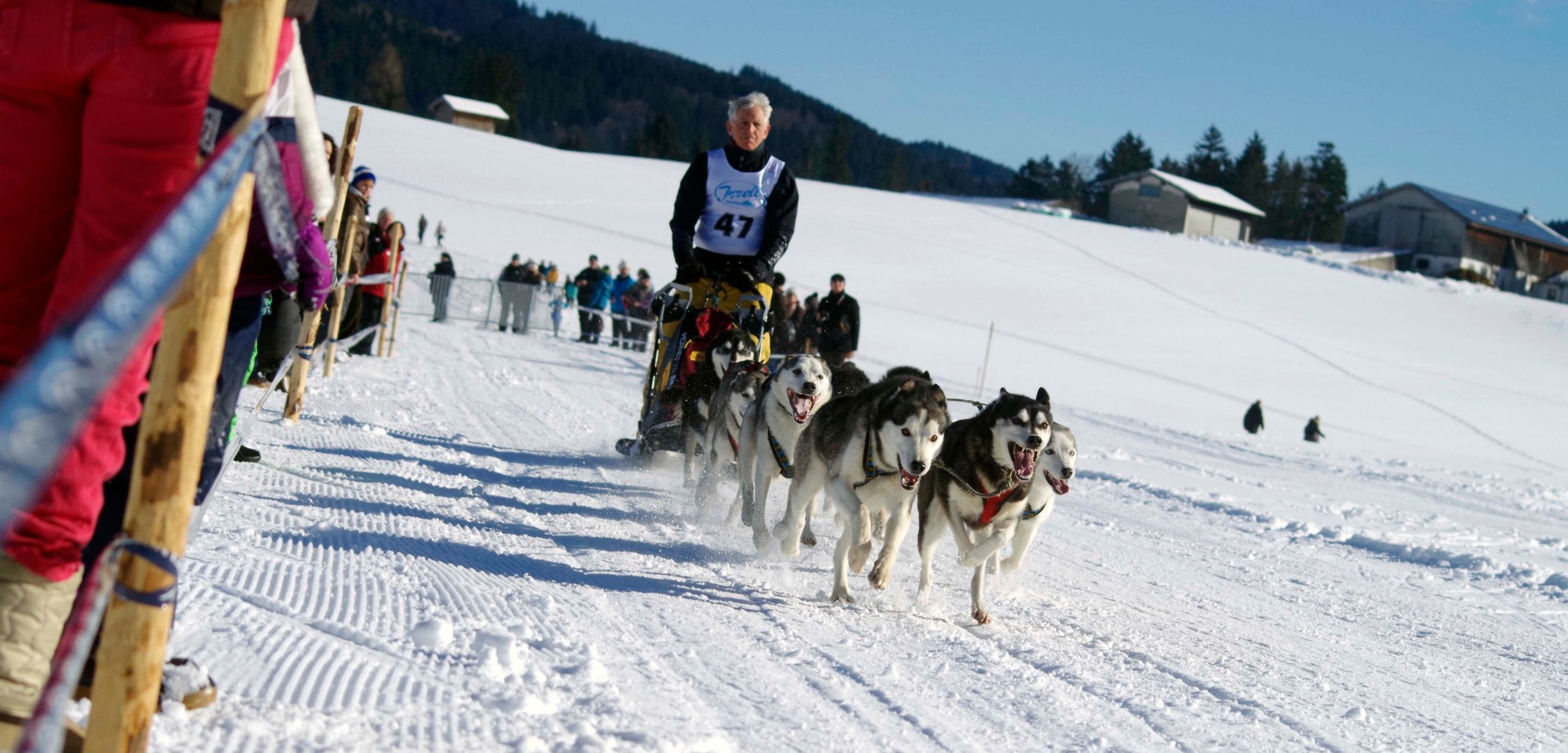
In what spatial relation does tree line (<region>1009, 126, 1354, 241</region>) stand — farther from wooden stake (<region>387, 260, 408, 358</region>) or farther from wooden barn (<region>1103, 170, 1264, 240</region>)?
wooden stake (<region>387, 260, 408, 358</region>)

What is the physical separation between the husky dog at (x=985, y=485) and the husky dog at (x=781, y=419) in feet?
2.52

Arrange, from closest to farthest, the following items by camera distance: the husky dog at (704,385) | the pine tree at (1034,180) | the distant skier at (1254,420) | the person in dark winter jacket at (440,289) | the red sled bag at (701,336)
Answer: the husky dog at (704,385) → the red sled bag at (701,336) → the distant skier at (1254,420) → the person in dark winter jacket at (440,289) → the pine tree at (1034,180)

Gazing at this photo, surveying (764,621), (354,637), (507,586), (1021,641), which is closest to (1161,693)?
(1021,641)

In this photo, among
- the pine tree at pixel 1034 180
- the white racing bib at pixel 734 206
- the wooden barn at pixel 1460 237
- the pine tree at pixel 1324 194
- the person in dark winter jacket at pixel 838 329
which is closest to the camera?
the white racing bib at pixel 734 206

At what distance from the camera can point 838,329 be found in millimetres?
11914

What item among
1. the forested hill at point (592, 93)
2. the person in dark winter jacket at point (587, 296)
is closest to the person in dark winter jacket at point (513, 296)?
the person in dark winter jacket at point (587, 296)

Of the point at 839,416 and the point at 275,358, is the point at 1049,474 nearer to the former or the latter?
the point at 839,416

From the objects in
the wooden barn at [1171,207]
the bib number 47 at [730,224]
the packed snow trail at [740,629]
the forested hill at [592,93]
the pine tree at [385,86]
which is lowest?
the packed snow trail at [740,629]

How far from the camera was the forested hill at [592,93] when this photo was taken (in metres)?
109

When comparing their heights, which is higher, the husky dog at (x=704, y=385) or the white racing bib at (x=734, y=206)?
the white racing bib at (x=734, y=206)

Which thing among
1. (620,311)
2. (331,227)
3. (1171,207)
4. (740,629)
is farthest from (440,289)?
(1171,207)

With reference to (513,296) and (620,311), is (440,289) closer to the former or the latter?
(513,296)

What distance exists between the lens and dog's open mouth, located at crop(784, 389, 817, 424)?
5500mm

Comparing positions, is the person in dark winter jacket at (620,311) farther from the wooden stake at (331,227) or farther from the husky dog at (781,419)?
the husky dog at (781,419)
